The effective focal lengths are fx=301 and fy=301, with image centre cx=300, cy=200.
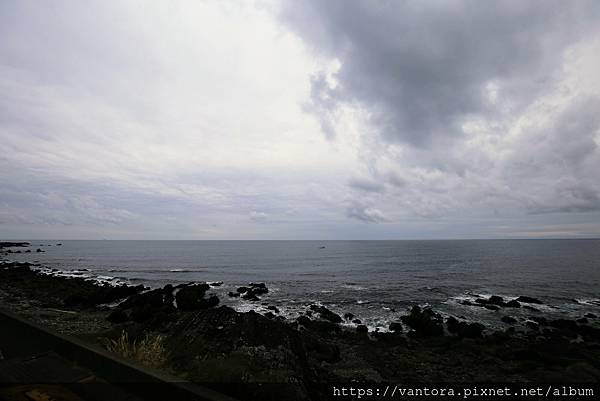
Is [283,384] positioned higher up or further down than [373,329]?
higher up

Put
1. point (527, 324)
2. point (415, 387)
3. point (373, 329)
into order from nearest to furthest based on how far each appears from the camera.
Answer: point (415, 387)
point (373, 329)
point (527, 324)

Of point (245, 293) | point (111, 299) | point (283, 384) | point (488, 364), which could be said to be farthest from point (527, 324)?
point (111, 299)

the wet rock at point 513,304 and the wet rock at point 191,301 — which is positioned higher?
the wet rock at point 191,301

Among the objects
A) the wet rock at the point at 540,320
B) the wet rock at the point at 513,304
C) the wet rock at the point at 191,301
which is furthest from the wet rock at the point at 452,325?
the wet rock at the point at 191,301

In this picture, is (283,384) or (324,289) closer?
(283,384)

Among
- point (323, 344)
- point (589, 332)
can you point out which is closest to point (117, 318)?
point (323, 344)

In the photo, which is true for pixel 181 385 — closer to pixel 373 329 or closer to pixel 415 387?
pixel 415 387

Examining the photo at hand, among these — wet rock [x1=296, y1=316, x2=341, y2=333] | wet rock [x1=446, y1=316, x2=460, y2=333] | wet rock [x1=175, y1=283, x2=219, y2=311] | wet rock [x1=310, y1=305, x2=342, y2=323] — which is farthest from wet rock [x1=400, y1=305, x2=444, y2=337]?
wet rock [x1=175, y1=283, x2=219, y2=311]

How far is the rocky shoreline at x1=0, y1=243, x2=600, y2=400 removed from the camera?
26.5 ft

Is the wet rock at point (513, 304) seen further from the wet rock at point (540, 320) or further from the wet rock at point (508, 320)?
the wet rock at point (508, 320)

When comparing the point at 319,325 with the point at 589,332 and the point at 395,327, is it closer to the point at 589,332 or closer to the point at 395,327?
the point at 395,327

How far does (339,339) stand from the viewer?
16.9m

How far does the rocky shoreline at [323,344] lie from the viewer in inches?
318

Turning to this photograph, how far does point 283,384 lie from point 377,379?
6393 millimetres
